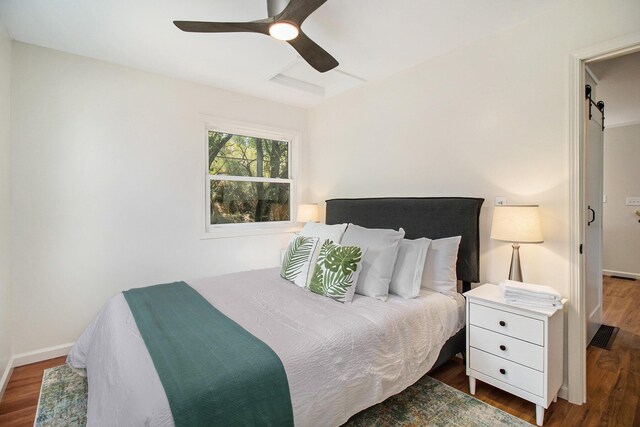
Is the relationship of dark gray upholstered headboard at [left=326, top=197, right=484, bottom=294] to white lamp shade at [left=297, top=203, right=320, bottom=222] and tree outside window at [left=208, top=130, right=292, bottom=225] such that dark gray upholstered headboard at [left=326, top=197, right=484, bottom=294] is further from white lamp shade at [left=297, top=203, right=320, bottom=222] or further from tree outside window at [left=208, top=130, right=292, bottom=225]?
tree outside window at [left=208, top=130, right=292, bottom=225]

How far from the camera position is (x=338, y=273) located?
209 centimetres

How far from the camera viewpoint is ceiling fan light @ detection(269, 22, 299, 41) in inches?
65.5

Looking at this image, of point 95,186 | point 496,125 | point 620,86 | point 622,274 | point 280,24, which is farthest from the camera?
point 622,274

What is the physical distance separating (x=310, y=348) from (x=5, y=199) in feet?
8.22

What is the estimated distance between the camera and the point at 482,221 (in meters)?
2.38

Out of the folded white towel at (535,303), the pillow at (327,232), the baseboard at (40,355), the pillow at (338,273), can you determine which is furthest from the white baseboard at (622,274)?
the baseboard at (40,355)

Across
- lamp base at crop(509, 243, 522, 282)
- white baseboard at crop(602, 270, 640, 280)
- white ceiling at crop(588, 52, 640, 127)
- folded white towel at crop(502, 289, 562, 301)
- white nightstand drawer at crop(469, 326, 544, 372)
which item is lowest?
white baseboard at crop(602, 270, 640, 280)

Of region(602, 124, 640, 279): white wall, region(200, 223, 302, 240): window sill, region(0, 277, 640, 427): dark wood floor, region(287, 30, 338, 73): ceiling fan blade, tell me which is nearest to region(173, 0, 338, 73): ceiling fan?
region(287, 30, 338, 73): ceiling fan blade

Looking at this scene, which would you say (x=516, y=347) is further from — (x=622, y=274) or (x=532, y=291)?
(x=622, y=274)

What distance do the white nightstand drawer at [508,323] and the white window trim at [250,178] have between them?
2440 mm

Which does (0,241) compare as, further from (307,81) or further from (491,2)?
(491,2)

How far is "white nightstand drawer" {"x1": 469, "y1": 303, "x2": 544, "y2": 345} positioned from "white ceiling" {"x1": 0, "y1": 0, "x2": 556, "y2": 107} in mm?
1986

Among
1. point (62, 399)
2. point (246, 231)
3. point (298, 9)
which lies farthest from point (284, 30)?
point (62, 399)

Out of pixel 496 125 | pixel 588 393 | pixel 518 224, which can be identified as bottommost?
pixel 588 393
